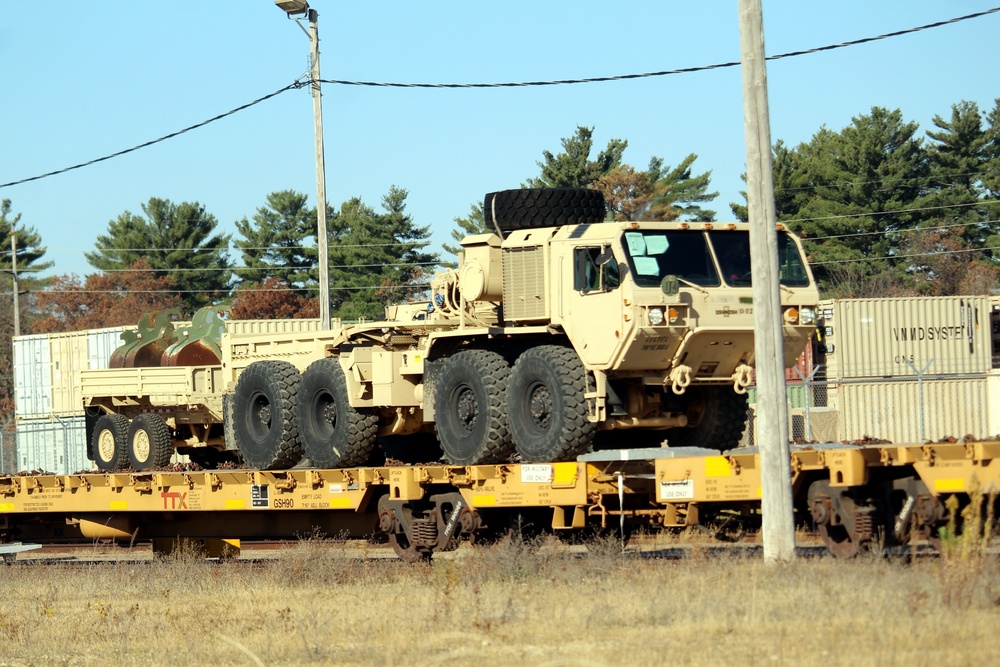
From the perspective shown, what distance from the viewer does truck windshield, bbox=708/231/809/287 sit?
47.3 ft

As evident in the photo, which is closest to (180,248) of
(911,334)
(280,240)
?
(280,240)

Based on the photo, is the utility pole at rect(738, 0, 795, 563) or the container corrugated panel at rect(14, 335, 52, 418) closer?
the utility pole at rect(738, 0, 795, 563)

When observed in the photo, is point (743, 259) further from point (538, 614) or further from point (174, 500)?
point (174, 500)

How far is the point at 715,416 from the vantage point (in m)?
15.5

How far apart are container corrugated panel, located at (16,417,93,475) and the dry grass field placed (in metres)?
25.6

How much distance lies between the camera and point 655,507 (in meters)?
13.9

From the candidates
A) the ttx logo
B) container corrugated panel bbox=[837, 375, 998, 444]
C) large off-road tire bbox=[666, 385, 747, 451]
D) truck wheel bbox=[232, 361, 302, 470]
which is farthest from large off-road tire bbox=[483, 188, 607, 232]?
container corrugated panel bbox=[837, 375, 998, 444]

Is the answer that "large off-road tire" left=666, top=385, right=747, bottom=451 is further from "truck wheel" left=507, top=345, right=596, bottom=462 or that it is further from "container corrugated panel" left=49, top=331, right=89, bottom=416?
"container corrugated panel" left=49, top=331, right=89, bottom=416

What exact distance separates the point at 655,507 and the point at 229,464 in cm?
968

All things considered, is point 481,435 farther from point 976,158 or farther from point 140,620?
point 976,158

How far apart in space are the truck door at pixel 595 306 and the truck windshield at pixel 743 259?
1150 mm

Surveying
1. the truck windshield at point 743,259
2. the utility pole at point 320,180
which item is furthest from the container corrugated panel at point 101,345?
the truck windshield at point 743,259

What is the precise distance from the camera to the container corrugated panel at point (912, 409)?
32219 mm

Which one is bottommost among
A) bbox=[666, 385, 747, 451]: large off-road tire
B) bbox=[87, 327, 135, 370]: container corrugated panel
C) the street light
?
bbox=[666, 385, 747, 451]: large off-road tire
